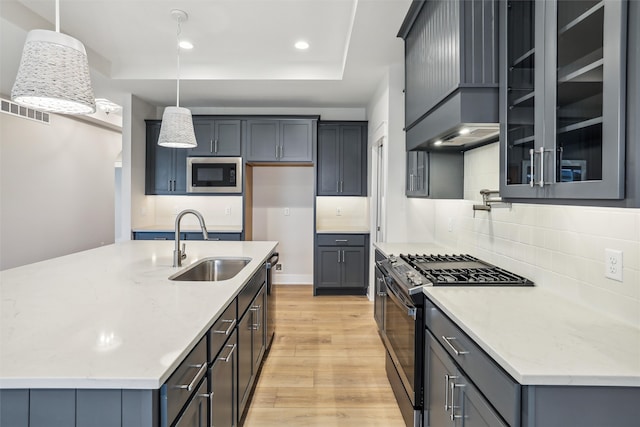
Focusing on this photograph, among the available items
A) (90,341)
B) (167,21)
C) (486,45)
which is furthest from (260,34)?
(90,341)

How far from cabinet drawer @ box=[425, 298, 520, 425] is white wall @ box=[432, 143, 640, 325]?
0.59 meters

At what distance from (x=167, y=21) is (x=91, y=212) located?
4992mm

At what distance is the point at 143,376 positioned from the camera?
0.91 meters

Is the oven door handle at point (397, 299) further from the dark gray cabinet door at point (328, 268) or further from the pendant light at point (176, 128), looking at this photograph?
the dark gray cabinet door at point (328, 268)

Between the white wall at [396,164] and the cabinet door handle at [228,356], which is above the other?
the white wall at [396,164]

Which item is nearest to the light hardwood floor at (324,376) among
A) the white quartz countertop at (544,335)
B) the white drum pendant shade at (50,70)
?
the white quartz countertop at (544,335)

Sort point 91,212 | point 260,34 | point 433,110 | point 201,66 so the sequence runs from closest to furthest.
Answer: point 433,110, point 260,34, point 201,66, point 91,212

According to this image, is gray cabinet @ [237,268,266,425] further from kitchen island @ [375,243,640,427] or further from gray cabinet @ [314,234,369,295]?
gray cabinet @ [314,234,369,295]

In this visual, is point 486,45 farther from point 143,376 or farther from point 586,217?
point 143,376

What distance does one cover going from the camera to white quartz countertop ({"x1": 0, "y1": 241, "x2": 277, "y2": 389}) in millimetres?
925

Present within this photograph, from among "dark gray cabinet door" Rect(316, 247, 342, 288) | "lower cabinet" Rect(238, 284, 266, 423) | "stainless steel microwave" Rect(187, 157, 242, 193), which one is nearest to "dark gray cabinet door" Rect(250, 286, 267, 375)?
"lower cabinet" Rect(238, 284, 266, 423)

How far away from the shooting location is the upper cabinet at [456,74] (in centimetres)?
168

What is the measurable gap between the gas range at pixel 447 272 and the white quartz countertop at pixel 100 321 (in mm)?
907

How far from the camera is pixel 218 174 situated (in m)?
4.94
